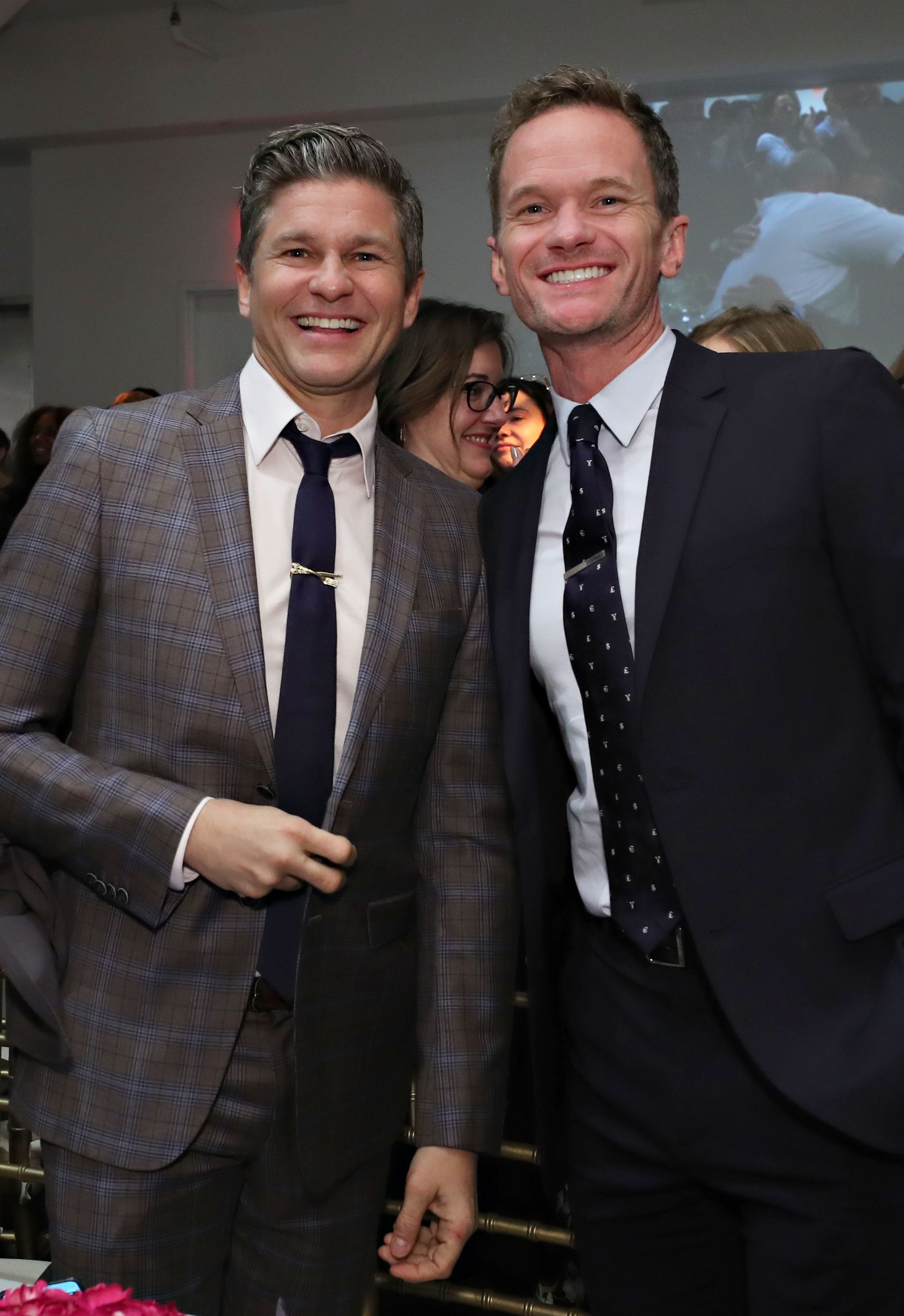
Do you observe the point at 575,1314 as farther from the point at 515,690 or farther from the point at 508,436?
the point at 508,436

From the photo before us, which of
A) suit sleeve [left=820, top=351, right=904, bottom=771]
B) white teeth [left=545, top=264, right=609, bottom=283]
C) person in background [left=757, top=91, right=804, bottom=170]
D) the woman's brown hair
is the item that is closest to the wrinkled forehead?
white teeth [left=545, top=264, right=609, bottom=283]

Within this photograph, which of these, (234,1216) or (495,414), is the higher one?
(495,414)

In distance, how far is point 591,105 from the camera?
1872 millimetres

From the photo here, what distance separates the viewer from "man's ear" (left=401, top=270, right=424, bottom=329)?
196 centimetres

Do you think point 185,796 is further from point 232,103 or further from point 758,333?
point 232,103

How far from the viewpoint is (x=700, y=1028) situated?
1.73m

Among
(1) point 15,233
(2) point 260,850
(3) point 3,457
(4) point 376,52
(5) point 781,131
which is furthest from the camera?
(1) point 15,233

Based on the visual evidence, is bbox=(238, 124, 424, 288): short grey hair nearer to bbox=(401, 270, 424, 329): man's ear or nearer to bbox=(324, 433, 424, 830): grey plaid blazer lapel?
bbox=(401, 270, 424, 329): man's ear

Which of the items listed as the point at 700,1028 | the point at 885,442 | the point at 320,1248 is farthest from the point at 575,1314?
the point at 885,442

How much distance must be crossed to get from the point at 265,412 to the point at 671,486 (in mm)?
613

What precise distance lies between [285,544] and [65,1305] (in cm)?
104

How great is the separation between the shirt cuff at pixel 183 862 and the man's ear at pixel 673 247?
3.53ft

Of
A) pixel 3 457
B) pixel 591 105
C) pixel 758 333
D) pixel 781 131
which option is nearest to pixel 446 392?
pixel 758 333

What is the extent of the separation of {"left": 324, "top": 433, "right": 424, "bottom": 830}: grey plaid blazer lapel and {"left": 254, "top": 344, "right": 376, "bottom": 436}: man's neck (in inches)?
3.6
